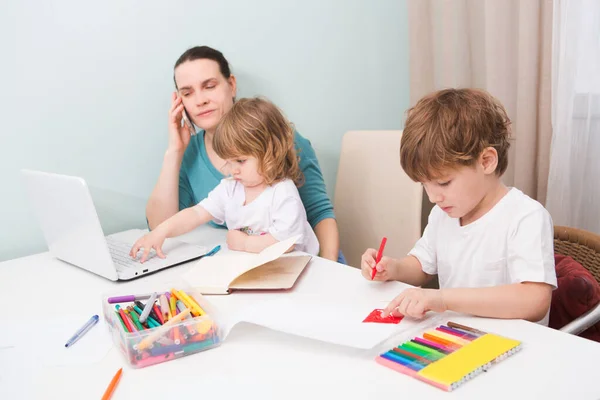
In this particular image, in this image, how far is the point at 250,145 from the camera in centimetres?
131

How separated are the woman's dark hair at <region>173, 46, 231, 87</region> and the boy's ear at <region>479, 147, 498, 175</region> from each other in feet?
2.90

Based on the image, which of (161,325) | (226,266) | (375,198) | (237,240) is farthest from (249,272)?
(375,198)

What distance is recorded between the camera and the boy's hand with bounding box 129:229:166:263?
1.27m

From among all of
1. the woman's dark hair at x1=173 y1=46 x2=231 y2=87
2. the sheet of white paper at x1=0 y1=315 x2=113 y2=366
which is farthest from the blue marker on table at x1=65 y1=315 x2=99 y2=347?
the woman's dark hair at x1=173 y1=46 x2=231 y2=87

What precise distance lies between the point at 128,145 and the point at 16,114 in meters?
0.31

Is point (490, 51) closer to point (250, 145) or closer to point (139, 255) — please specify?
point (250, 145)

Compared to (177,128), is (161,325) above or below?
below

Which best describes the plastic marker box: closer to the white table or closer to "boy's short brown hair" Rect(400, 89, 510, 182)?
the white table

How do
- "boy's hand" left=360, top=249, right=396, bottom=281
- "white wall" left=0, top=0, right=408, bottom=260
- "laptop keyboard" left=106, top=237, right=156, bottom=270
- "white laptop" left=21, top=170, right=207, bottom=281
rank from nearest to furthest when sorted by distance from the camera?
"boy's hand" left=360, top=249, right=396, bottom=281, "white laptop" left=21, top=170, right=207, bottom=281, "laptop keyboard" left=106, top=237, right=156, bottom=270, "white wall" left=0, top=0, right=408, bottom=260

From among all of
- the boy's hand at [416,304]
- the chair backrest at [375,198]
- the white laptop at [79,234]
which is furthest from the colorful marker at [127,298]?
the chair backrest at [375,198]

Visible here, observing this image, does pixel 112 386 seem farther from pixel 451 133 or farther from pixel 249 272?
pixel 451 133

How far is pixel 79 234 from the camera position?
1197 mm

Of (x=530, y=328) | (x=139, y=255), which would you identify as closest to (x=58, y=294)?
(x=139, y=255)

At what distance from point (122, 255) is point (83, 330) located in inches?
16.8
